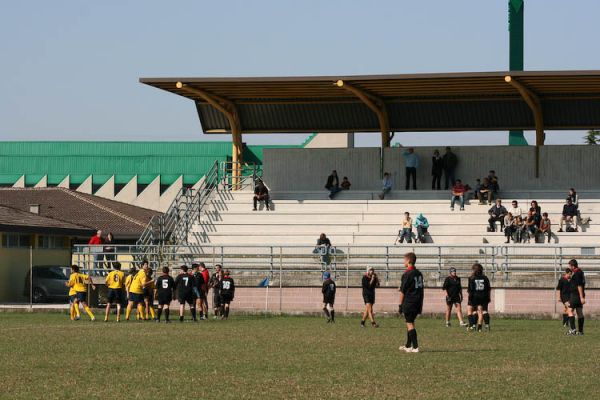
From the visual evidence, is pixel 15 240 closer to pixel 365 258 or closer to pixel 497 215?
pixel 365 258

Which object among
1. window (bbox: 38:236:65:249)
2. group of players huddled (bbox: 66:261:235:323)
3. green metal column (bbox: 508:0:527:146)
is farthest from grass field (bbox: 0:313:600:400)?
green metal column (bbox: 508:0:527:146)

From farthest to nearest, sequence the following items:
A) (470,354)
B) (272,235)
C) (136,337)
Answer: (272,235), (136,337), (470,354)

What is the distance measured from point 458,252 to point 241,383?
2392 cm

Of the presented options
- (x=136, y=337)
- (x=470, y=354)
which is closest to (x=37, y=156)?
(x=136, y=337)

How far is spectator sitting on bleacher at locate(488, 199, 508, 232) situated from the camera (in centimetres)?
4212

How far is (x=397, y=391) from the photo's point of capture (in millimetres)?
15352

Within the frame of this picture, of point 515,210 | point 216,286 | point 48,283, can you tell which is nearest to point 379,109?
point 515,210

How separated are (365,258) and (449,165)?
311 inches

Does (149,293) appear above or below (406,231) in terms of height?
below

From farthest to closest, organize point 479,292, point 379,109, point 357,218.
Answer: point 379,109
point 357,218
point 479,292

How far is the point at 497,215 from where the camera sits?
42.2 m

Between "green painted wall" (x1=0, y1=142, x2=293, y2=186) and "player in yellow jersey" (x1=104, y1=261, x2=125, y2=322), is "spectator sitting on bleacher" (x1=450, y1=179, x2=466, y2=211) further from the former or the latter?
"green painted wall" (x1=0, y1=142, x2=293, y2=186)

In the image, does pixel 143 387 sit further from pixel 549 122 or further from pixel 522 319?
pixel 549 122

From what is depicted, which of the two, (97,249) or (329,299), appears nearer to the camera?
(329,299)
